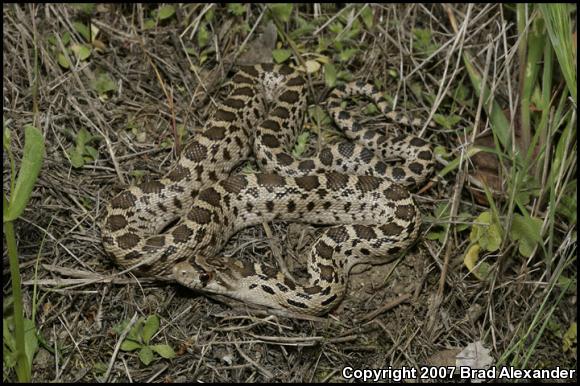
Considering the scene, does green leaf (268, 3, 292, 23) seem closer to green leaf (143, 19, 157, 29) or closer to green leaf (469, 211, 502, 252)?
green leaf (143, 19, 157, 29)

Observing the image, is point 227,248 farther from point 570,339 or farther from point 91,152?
point 570,339

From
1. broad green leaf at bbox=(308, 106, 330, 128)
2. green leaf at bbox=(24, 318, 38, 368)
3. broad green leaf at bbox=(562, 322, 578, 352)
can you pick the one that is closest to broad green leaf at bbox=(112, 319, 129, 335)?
green leaf at bbox=(24, 318, 38, 368)

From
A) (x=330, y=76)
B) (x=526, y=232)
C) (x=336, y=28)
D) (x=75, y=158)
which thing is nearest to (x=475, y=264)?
(x=526, y=232)

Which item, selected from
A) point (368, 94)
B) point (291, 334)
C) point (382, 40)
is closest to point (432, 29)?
point (382, 40)

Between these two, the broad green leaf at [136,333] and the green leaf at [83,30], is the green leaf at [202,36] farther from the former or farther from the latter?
the broad green leaf at [136,333]

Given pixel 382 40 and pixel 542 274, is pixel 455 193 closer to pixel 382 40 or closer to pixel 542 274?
pixel 542 274

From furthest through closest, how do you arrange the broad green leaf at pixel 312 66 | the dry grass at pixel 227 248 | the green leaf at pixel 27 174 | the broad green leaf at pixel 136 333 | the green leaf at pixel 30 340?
the broad green leaf at pixel 312 66, the dry grass at pixel 227 248, the broad green leaf at pixel 136 333, the green leaf at pixel 30 340, the green leaf at pixel 27 174

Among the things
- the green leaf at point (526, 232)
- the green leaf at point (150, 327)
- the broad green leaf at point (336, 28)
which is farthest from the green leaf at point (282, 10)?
the green leaf at point (150, 327)
